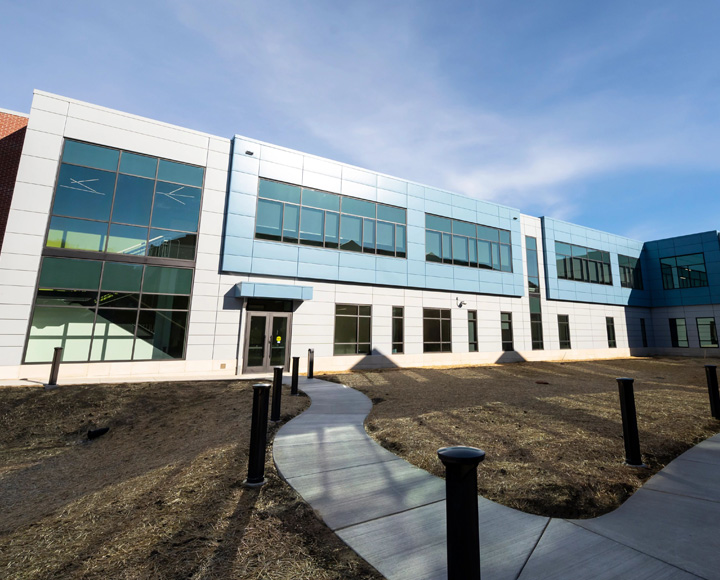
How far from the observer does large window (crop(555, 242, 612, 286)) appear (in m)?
28.1

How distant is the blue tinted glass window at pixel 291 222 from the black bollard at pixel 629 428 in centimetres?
1505

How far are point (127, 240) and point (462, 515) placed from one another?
17.1m

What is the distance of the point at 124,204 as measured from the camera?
48.8ft

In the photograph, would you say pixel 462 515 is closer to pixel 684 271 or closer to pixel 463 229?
pixel 463 229

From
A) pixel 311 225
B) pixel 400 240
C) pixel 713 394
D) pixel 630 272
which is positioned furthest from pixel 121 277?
pixel 630 272

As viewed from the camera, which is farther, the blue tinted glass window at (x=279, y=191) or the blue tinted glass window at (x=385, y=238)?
the blue tinted glass window at (x=385, y=238)

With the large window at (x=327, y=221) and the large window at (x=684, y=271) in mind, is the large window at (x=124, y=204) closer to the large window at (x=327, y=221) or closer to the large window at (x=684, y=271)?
the large window at (x=327, y=221)

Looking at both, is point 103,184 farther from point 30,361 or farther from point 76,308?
point 30,361

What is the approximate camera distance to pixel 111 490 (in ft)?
15.6

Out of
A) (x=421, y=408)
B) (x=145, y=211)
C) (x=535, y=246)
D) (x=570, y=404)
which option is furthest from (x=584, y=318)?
(x=145, y=211)

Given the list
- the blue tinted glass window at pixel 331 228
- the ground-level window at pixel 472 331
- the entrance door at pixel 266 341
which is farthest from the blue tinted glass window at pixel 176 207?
the ground-level window at pixel 472 331

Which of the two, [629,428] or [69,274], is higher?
[69,274]

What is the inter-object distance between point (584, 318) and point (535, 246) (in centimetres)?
789

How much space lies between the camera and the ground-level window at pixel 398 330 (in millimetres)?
19500
